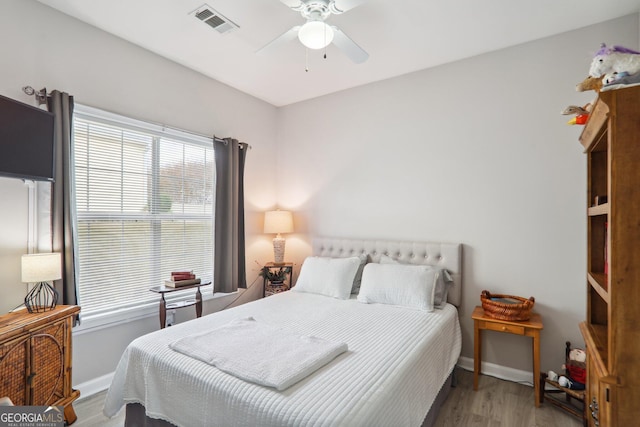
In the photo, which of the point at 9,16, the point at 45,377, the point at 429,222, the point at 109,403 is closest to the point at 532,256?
the point at 429,222

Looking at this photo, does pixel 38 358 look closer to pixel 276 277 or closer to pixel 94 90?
pixel 94 90

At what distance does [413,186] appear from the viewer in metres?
3.25

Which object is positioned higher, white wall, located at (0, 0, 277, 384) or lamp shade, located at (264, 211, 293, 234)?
white wall, located at (0, 0, 277, 384)

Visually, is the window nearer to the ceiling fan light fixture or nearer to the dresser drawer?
the ceiling fan light fixture

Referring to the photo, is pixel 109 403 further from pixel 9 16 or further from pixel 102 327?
pixel 9 16

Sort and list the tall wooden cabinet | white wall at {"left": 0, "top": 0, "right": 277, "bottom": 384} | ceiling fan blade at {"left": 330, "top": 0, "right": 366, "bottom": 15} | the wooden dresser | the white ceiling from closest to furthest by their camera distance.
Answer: the tall wooden cabinet < the wooden dresser < ceiling fan blade at {"left": 330, "top": 0, "right": 366, "bottom": 15} < white wall at {"left": 0, "top": 0, "right": 277, "bottom": 384} < the white ceiling

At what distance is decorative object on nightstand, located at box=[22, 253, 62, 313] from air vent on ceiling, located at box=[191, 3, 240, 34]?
74.1 inches

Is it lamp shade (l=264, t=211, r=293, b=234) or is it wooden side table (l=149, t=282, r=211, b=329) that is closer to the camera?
wooden side table (l=149, t=282, r=211, b=329)

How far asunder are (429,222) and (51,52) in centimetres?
333

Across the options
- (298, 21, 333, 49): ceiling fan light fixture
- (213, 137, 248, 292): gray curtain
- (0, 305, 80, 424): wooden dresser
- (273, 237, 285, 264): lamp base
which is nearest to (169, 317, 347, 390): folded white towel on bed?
(0, 305, 80, 424): wooden dresser

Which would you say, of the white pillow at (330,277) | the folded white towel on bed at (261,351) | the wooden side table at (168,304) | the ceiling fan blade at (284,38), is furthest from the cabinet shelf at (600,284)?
the wooden side table at (168,304)

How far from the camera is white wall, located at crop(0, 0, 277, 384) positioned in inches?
83.4

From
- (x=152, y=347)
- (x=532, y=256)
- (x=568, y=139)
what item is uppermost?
(x=568, y=139)

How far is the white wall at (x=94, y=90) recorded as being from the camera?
6.95 ft
